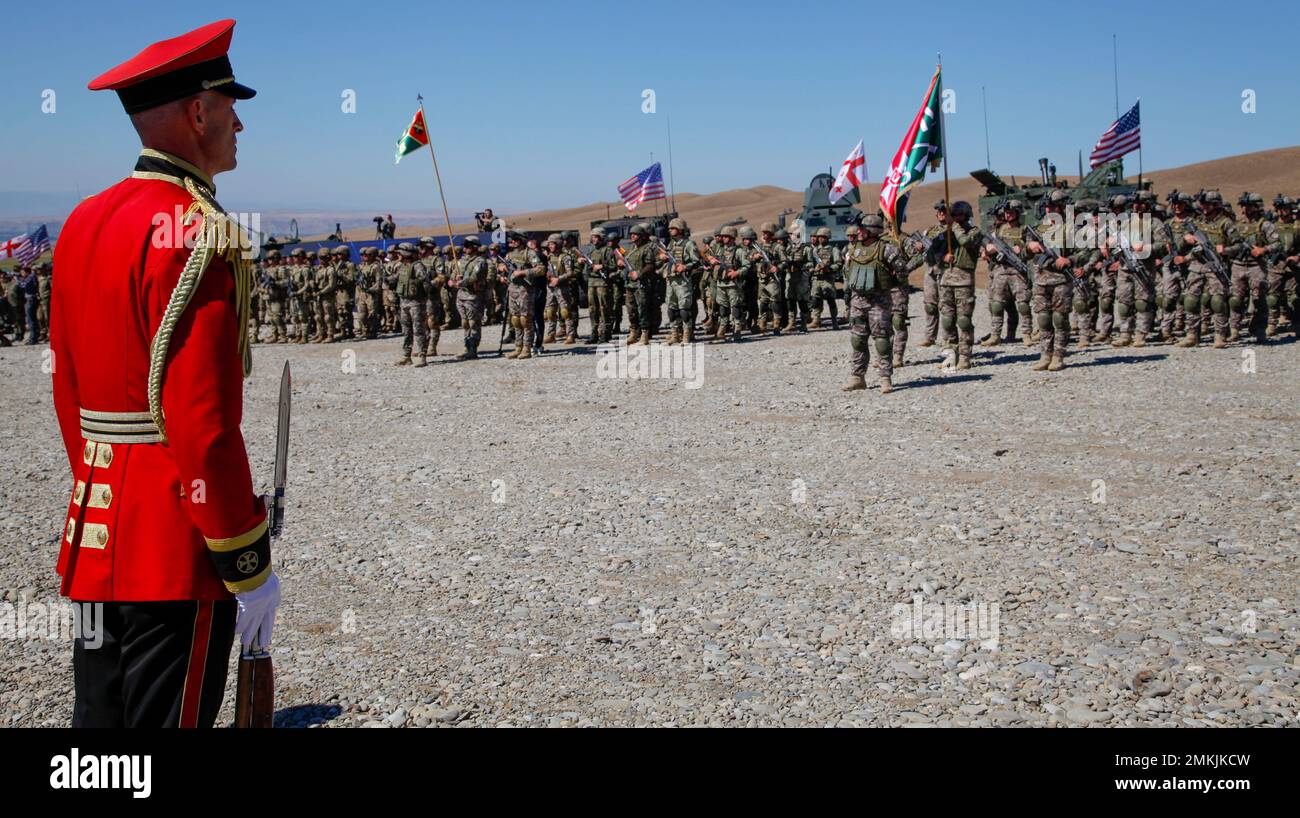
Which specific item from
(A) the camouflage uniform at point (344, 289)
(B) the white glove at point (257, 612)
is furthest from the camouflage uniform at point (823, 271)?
(B) the white glove at point (257, 612)

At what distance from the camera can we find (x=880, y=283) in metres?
11.6

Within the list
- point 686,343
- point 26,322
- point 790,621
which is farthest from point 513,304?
point 26,322

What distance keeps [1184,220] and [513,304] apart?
10.2 m

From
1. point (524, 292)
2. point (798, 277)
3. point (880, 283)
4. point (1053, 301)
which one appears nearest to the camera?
point (880, 283)

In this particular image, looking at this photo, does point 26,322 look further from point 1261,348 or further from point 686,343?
point 1261,348

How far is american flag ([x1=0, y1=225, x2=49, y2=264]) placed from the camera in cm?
2892

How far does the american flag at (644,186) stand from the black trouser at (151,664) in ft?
71.7

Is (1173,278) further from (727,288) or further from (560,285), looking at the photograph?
(560,285)

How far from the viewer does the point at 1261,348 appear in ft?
46.6

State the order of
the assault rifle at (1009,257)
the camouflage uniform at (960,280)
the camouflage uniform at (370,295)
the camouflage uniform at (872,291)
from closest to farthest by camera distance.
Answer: the camouflage uniform at (872,291)
the camouflage uniform at (960,280)
the assault rifle at (1009,257)
the camouflage uniform at (370,295)

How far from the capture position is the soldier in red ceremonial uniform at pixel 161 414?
2.31m

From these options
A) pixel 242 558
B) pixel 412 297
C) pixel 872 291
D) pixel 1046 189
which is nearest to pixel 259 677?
pixel 242 558

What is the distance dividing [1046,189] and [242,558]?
24.6m

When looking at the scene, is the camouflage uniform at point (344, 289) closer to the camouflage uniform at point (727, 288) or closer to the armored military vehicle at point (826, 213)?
the camouflage uniform at point (727, 288)
